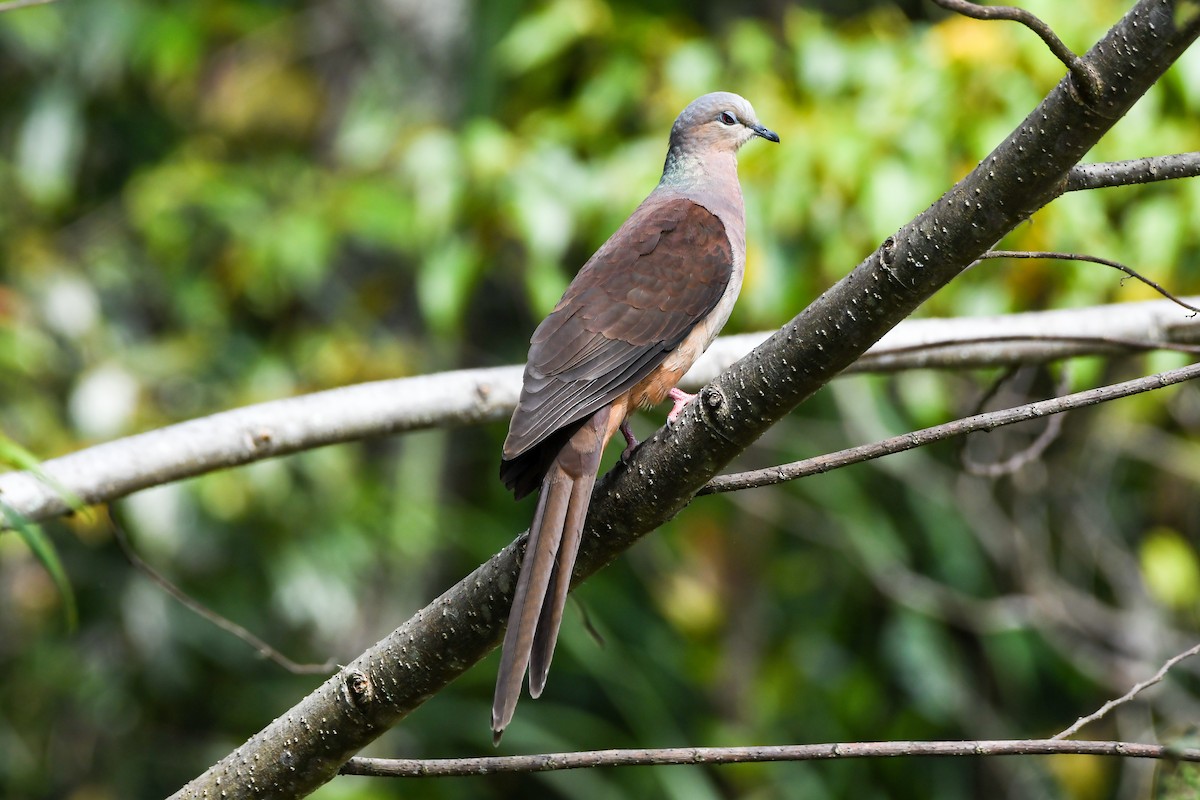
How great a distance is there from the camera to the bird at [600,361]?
6.52ft

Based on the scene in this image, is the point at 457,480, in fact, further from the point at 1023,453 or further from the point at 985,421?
the point at 985,421

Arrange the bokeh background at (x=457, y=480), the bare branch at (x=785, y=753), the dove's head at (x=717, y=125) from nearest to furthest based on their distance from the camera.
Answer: the bare branch at (x=785, y=753) → the dove's head at (x=717, y=125) → the bokeh background at (x=457, y=480)

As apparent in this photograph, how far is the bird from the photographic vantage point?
1986 mm

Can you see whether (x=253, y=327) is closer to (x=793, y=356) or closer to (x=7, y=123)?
(x=7, y=123)

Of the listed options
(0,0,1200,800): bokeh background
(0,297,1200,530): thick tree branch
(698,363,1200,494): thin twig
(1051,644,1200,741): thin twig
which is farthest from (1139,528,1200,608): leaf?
(698,363,1200,494): thin twig

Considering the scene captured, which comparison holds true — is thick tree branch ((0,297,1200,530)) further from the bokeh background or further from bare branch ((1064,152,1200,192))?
the bokeh background

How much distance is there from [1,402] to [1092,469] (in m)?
4.60

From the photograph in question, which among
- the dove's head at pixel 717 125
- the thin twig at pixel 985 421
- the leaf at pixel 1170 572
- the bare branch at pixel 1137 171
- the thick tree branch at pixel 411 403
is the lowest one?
the thin twig at pixel 985 421

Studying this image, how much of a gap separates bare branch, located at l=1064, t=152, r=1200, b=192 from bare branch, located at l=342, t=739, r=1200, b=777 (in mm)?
742

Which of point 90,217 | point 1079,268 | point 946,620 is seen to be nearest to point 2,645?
point 90,217

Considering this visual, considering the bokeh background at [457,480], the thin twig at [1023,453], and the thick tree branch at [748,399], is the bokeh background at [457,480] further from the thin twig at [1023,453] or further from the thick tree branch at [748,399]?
the thick tree branch at [748,399]

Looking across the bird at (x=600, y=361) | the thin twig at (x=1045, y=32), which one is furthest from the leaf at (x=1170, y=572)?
the thin twig at (x=1045, y=32)

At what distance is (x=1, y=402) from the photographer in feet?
16.3

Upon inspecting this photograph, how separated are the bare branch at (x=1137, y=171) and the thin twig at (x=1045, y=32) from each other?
17cm
